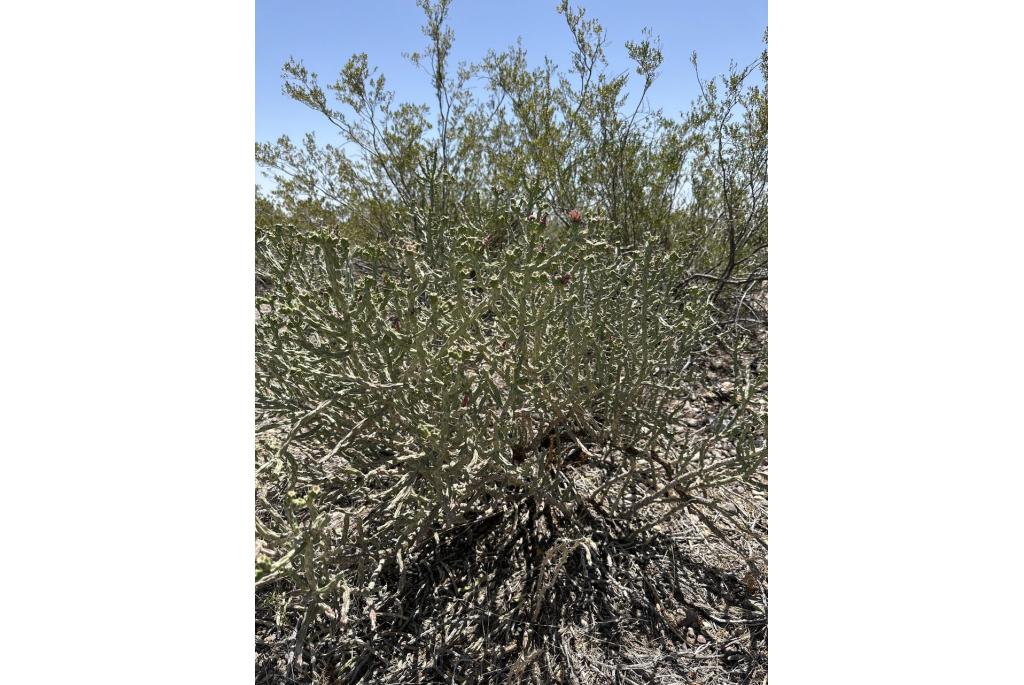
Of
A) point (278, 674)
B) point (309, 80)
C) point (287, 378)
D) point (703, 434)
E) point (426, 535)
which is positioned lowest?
point (278, 674)

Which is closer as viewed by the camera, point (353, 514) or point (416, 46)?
point (353, 514)

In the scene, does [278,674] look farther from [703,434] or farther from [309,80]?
[309,80]

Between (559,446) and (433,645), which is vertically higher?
(559,446)

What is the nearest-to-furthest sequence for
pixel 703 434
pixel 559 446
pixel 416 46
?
pixel 559 446 < pixel 703 434 < pixel 416 46

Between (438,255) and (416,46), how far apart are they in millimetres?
1337

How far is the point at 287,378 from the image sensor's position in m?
1.01

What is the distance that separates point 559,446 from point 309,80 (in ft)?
5.96

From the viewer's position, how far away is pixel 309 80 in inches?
89.1

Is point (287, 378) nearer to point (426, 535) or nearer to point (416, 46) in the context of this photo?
point (426, 535)

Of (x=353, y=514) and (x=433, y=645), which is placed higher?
(x=353, y=514)
